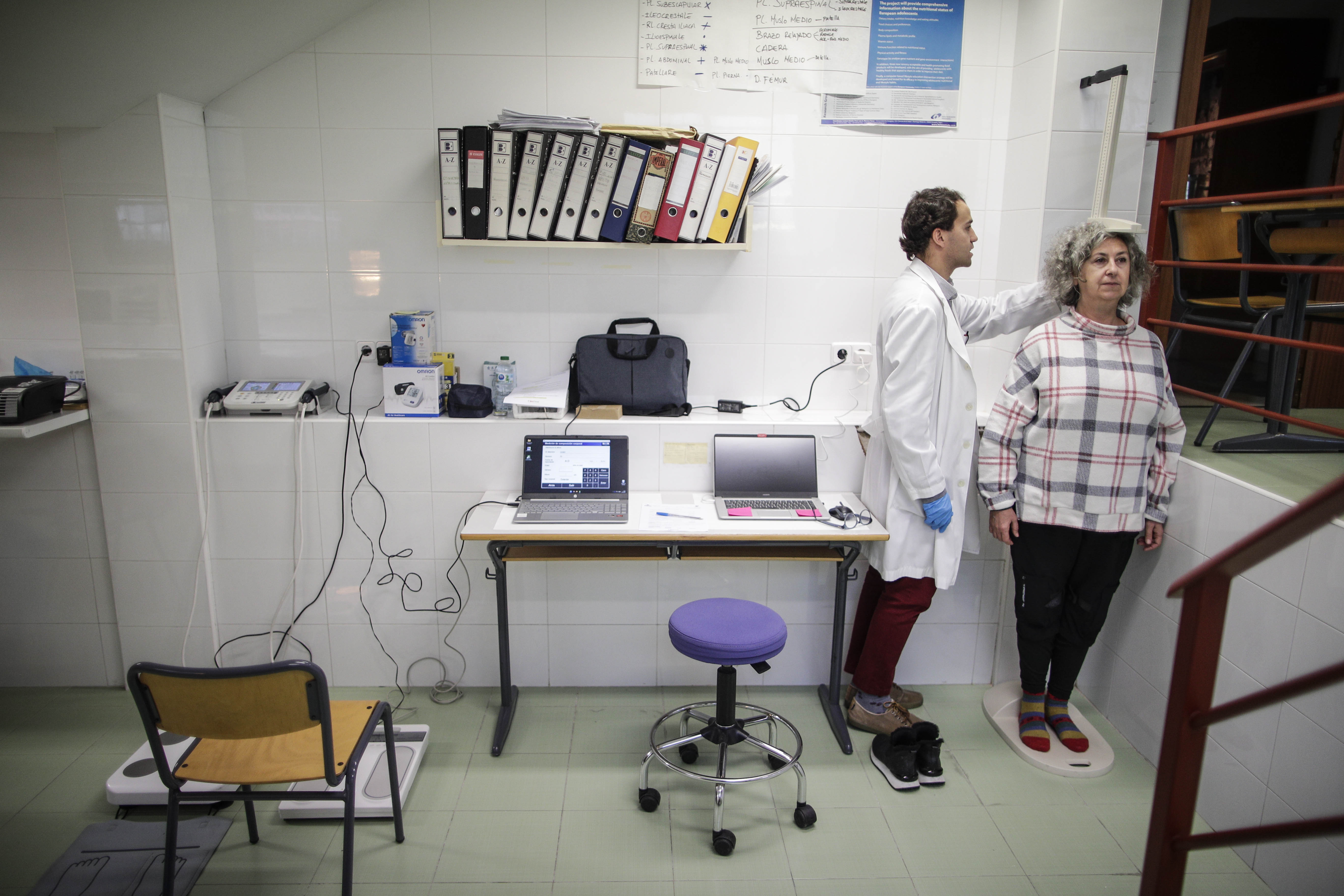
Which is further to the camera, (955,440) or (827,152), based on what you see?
(827,152)

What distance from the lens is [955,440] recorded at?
113 inches

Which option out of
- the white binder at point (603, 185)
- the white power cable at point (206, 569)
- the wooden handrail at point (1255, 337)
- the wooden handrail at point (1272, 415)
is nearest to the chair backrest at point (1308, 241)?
the wooden handrail at point (1255, 337)

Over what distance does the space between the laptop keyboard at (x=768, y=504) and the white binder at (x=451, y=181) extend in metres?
1.34

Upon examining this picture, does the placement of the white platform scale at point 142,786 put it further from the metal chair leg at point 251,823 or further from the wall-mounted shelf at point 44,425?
the wall-mounted shelf at point 44,425

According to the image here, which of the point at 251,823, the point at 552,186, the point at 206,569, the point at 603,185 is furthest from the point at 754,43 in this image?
the point at 251,823

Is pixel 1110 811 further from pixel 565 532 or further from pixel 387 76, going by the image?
pixel 387 76

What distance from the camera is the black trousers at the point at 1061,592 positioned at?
281 centimetres

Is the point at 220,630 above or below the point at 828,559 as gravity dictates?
below

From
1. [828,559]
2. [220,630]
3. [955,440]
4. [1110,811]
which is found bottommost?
[1110,811]

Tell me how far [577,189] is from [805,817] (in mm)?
2178

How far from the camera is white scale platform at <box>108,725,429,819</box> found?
2604 millimetres

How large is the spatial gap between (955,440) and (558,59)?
1.97m

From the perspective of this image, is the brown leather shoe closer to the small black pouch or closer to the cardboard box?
the cardboard box

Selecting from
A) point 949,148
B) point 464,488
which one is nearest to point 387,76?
point 464,488
